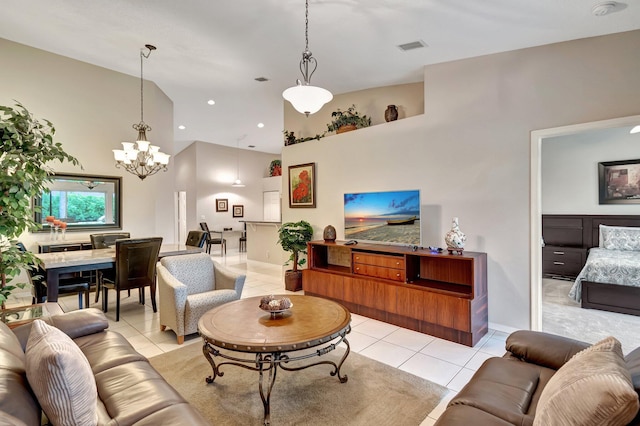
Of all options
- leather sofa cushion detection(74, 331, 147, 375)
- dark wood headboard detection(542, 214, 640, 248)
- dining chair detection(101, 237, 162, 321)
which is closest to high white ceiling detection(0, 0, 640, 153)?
dining chair detection(101, 237, 162, 321)

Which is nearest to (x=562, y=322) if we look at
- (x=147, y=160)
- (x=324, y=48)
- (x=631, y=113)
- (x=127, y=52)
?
Result: (x=631, y=113)

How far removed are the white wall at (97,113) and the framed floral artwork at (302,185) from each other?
2722mm

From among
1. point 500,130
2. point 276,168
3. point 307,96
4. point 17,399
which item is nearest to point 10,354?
point 17,399

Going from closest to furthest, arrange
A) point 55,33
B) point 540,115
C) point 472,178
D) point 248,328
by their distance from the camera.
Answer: point 248,328 → point 540,115 → point 472,178 → point 55,33

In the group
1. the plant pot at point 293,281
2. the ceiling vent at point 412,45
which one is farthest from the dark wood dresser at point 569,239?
the plant pot at point 293,281

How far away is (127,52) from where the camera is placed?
4906mm

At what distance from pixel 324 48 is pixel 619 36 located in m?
2.93

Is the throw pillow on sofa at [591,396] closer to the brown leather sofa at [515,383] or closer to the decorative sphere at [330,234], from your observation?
the brown leather sofa at [515,383]

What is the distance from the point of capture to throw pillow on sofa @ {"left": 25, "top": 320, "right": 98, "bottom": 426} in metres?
1.19

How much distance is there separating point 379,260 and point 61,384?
10.7 feet

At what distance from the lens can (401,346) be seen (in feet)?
10.6

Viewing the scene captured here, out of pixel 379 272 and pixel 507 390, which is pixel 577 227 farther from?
pixel 507 390

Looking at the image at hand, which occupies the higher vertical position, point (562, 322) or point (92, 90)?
point (92, 90)

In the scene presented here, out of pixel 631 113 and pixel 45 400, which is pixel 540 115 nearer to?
pixel 631 113
